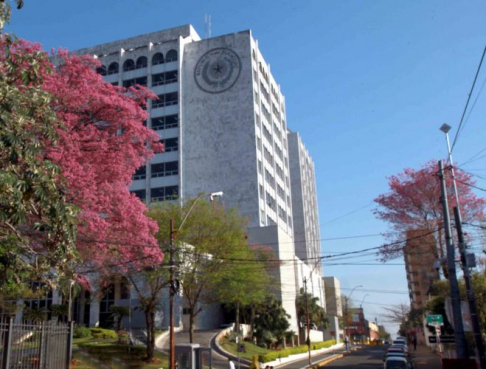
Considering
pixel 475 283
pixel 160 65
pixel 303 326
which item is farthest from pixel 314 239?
pixel 475 283

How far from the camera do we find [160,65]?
253ft

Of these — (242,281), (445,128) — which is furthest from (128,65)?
(445,128)

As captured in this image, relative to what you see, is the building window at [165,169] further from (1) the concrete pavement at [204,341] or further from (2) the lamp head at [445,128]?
(2) the lamp head at [445,128]

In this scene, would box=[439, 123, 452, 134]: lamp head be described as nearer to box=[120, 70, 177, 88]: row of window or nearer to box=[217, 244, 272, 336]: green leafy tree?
box=[217, 244, 272, 336]: green leafy tree

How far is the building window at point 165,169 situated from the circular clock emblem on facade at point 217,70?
505 inches

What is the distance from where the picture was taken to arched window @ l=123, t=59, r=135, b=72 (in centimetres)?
7943

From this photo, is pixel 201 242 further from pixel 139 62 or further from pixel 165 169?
pixel 139 62

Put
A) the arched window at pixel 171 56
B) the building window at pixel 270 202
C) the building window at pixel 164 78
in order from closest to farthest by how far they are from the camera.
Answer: the building window at pixel 164 78
the building window at pixel 270 202
the arched window at pixel 171 56

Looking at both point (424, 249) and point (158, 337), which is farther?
point (158, 337)

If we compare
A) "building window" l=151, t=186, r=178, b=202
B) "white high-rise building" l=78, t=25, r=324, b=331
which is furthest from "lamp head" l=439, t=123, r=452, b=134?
"building window" l=151, t=186, r=178, b=202

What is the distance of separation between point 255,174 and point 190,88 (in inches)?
692

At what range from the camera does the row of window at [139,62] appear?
77219mm

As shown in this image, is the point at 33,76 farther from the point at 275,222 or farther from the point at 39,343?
the point at 275,222

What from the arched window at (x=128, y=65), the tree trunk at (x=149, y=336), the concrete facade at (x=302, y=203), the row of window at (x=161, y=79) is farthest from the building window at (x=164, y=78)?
the tree trunk at (x=149, y=336)
